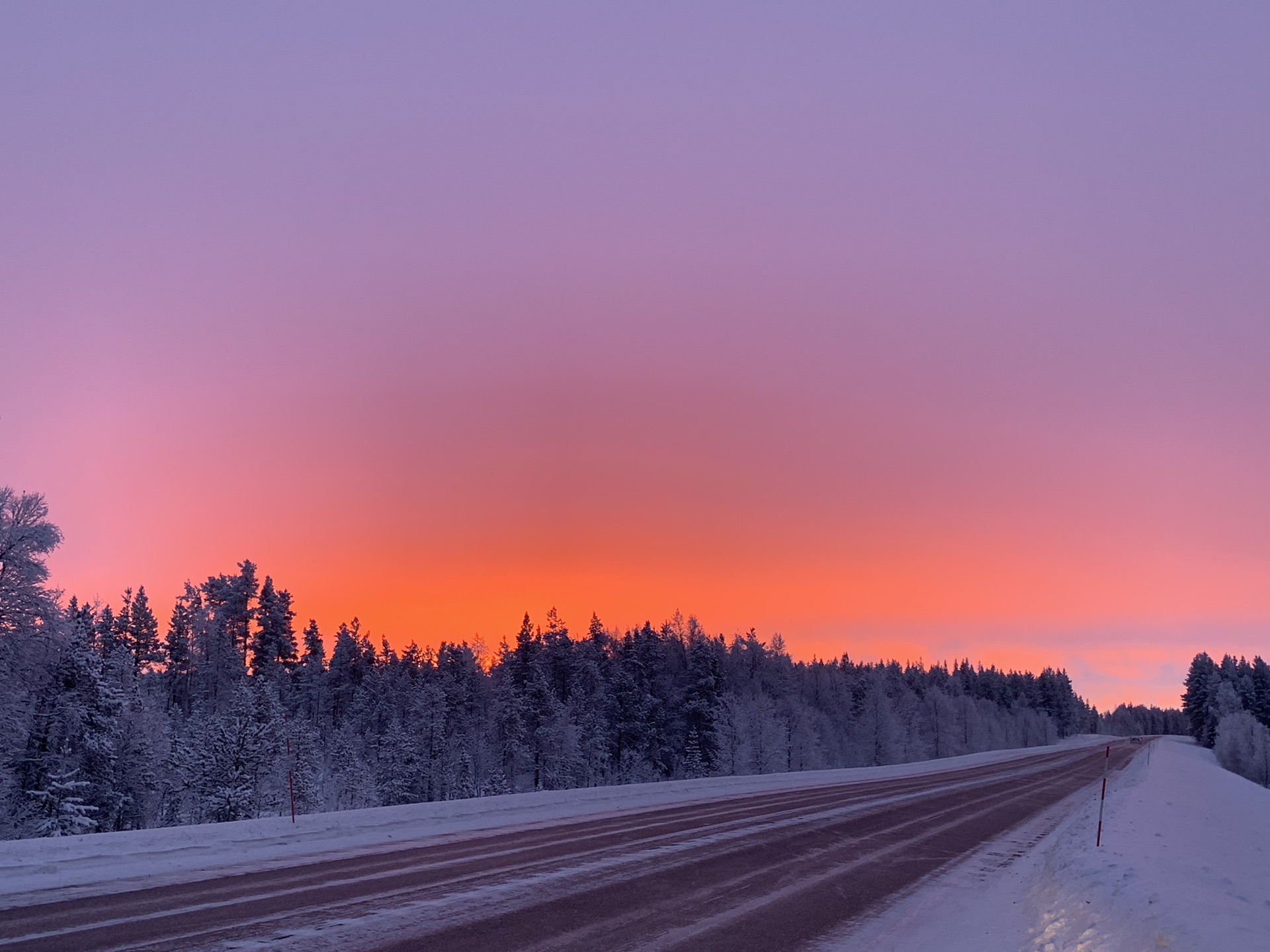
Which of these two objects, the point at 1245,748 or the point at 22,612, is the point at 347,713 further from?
the point at 1245,748

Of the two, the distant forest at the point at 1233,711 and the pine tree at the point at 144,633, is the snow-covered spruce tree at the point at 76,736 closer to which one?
the pine tree at the point at 144,633

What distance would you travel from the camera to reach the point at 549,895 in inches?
417

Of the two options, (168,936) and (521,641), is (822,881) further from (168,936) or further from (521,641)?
(521,641)

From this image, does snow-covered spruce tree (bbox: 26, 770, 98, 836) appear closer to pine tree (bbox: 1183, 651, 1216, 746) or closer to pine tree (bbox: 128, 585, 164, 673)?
pine tree (bbox: 128, 585, 164, 673)

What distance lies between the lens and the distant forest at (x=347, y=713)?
32344mm

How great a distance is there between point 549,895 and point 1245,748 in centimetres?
11307

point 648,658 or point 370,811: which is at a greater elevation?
point 648,658

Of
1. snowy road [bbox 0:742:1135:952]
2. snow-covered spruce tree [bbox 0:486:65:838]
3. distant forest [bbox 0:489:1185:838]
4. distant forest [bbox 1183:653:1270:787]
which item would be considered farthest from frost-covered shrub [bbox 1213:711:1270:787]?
snow-covered spruce tree [bbox 0:486:65:838]

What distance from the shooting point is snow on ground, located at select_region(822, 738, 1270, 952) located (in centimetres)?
848

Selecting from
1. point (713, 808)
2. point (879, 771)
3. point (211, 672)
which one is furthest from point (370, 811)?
point (211, 672)

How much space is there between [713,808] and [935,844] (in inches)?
303

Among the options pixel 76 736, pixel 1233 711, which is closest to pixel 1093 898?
pixel 76 736

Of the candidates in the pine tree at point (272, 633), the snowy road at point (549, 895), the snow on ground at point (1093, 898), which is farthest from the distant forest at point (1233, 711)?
the pine tree at point (272, 633)

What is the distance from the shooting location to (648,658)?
8931 cm
